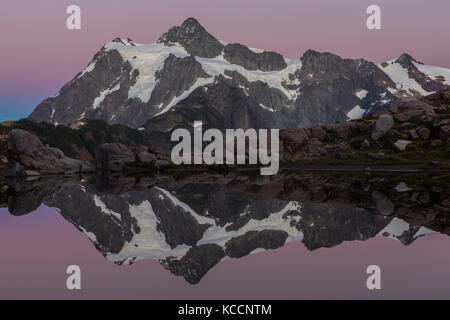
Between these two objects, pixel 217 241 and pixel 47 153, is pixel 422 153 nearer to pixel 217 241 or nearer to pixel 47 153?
pixel 47 153

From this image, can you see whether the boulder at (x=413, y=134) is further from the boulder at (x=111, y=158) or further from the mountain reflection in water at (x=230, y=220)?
the mountain reflection in water at (x=230, y=220)

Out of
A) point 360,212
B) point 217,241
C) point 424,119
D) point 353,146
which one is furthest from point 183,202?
point 424,119

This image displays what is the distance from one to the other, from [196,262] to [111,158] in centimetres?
14499

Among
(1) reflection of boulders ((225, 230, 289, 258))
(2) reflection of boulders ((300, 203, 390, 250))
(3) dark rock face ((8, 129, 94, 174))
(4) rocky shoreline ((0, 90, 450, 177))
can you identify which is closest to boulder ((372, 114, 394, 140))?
(4) rocky shoreline ((0, 90, 450, 177))

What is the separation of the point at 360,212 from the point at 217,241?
17.5 m

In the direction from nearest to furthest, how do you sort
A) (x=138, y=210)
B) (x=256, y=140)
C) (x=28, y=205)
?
(x=138, y=210) → (x=28, y=205) → (x=256, y=140)

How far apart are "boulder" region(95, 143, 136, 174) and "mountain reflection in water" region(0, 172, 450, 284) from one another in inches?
3906

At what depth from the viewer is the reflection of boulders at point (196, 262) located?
79.9 ft

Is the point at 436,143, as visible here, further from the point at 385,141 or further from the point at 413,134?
the point at 385,141

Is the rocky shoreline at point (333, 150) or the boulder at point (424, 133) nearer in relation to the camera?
the rocky shoreline at point (333, 150)

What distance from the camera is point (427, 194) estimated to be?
198 ft

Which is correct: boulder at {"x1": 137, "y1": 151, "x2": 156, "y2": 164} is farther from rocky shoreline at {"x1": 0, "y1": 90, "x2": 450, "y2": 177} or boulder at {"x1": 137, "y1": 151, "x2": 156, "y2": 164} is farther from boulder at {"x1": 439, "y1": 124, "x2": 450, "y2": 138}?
boulder at {"x1": 439, "y1": 124, "x2": 450, "y2": 138}

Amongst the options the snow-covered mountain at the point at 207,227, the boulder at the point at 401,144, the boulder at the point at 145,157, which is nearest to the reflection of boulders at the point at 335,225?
the snow-covered mountain at the point at 207,227

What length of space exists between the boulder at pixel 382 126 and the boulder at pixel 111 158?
85.0 meters
